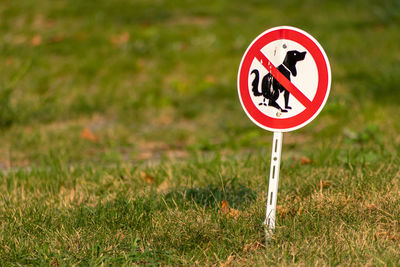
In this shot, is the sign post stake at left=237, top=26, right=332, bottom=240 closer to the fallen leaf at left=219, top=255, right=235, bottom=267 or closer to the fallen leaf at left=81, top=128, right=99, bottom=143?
the fallen leaf at left=219, top=255, right=235, bottom=267

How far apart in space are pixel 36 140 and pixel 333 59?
457 centimetres

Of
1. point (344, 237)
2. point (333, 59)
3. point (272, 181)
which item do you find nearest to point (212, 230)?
point (272, 181)

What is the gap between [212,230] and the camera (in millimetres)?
2635

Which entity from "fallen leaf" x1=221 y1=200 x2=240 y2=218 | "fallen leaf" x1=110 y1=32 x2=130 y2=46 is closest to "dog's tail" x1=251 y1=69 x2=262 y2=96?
"fallen leaf" x1=221 y1=200 x2=240 y2=218

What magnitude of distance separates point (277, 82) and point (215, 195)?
0.99 m

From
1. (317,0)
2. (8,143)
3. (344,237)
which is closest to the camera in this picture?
(344,237)

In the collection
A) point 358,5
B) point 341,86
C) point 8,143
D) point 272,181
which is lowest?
point 8,143

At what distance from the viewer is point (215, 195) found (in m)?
3.27

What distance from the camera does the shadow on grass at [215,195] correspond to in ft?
10.2

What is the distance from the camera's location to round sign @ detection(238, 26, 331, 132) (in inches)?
100

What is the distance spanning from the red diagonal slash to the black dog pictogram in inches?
0.6

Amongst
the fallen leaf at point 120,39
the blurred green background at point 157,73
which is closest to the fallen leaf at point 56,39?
the blurred green background at point 157,73

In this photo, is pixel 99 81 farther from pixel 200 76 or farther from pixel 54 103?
pixel 200 76

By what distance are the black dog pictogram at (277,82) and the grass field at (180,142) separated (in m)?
0.69
